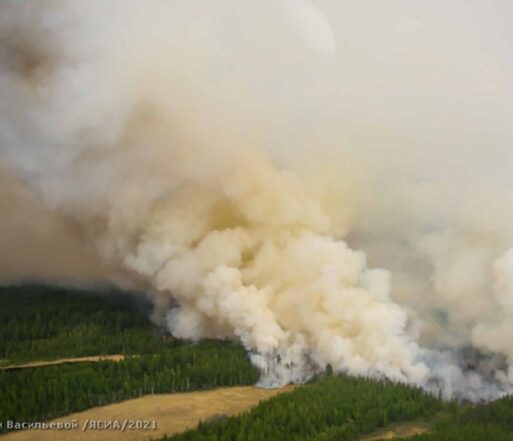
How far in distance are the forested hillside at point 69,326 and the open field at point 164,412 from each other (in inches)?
857

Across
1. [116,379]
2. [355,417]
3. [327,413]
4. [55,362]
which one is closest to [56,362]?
[55,362]

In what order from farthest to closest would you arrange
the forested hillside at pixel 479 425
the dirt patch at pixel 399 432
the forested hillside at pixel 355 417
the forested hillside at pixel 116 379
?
the forested hillside at pixel 116 379
the dirt patch at pixel 399 432
the forested hillside at pixel 355 417
the forested hillside at pixel 479 425

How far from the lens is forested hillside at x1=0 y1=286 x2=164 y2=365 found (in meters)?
88.1

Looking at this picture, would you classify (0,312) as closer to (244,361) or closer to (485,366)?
(244,361)

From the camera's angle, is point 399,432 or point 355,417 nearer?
point 399,432

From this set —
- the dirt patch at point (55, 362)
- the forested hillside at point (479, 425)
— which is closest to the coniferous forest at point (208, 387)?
the forested hillside at point (479, 425)

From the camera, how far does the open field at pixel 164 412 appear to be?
51250 millimetres

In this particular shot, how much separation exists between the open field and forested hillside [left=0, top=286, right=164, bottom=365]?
21.8 m

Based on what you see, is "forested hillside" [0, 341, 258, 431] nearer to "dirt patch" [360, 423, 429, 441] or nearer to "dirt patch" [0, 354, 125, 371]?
"dirt patch" [0, 354, 125, 371]

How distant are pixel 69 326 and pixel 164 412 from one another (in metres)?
50.5

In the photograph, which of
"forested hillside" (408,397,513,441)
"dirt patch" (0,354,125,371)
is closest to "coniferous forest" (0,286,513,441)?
"forested hillside" (408,397,513,441)

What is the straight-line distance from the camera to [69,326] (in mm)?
103062

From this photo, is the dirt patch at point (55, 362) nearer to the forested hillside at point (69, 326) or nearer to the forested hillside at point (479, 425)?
the forested hillside at point (69, 326)

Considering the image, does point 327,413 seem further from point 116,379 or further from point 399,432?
point 116,379
